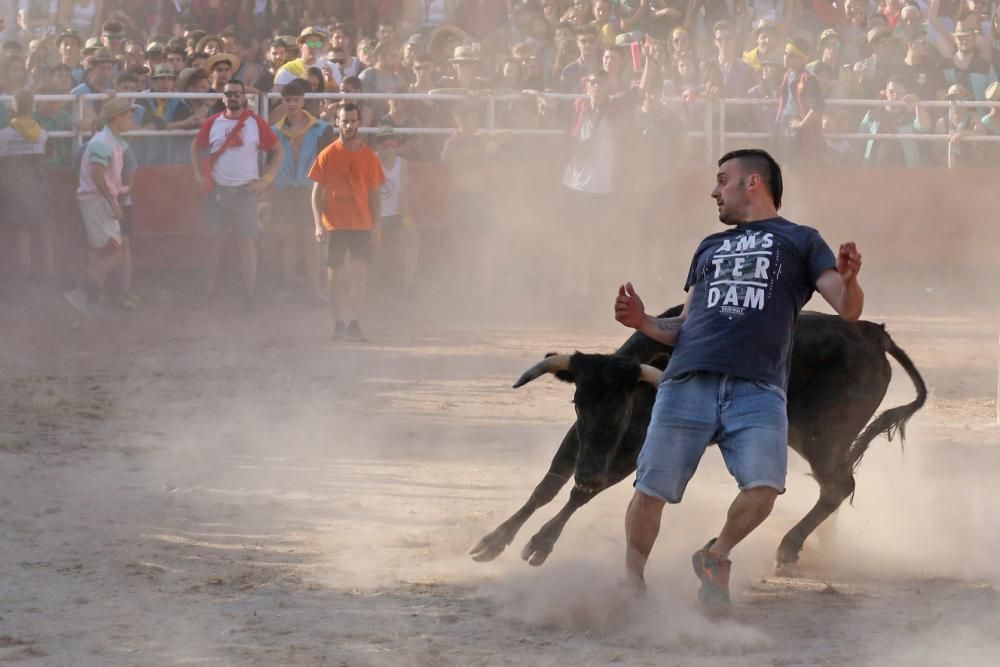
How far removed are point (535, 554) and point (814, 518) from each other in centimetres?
133

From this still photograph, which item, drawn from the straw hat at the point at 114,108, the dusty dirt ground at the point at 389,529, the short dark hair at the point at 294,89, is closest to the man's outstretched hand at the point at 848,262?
the dusty dirt ground at the point at 389,529

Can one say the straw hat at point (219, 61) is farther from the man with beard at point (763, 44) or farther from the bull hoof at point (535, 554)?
the bull hoof at point (535, 554)

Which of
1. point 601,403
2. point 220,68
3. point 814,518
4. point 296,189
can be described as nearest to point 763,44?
point 296,189

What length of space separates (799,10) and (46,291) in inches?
359

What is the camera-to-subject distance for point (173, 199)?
14906 mm

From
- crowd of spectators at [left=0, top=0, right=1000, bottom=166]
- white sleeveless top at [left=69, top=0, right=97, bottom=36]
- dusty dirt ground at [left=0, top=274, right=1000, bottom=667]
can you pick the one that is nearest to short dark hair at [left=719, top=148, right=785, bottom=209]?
dusty dirt ground at [left=0, top=274, right=1000, bottom=667]

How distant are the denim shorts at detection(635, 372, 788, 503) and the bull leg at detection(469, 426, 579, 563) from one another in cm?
102

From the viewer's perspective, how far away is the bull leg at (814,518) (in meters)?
6.38

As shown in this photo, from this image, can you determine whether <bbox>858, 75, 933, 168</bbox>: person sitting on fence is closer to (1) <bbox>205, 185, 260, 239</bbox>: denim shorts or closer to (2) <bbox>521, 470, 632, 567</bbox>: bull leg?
(1) <bbox>205, 185, 260, 239</bbox>: denim shorts

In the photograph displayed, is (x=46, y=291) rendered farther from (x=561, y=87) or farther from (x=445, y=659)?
(x=445, y=659)

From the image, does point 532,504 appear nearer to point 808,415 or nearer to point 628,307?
point 808,415

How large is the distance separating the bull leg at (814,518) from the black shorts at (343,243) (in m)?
6.10

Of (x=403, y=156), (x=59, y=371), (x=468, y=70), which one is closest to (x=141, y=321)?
(x=59, y=371)

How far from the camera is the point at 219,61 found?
46.5 ft
